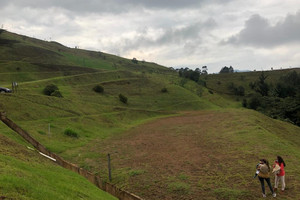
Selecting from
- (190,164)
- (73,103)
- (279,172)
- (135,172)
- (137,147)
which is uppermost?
(73,103)

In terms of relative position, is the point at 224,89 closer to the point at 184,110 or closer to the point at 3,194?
the point at 184,110

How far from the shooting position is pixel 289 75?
4168 inches

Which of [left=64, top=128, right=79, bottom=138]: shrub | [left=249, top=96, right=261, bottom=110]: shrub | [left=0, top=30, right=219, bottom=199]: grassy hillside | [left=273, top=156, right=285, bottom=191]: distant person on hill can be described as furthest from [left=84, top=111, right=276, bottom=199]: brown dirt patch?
[left=249, top=96, right=261, bottom=110]: shrub

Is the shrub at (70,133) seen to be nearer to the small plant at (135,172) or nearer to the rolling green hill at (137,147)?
the rolling green hill at (137,147)

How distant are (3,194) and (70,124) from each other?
29948mm

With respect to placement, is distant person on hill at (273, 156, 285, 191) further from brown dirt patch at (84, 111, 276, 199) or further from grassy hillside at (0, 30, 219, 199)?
grassy hillside at (0, 30, 219, 199)

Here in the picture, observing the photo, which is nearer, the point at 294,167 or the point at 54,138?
the point at 294,167

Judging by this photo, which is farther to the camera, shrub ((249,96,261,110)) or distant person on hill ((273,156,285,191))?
shrub ((249,96,261,110))

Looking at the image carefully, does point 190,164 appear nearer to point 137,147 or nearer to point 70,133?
point 137,147

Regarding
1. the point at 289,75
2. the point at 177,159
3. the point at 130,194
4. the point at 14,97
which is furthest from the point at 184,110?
the point at 289,75

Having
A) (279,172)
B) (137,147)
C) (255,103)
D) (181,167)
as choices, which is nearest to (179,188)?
(181,167)

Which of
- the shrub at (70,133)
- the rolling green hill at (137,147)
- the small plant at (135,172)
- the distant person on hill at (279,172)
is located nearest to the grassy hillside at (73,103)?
the rolling green hill at (137,147)

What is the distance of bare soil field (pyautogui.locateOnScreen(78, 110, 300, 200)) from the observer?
606 inches

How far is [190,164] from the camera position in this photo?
20562 mm
